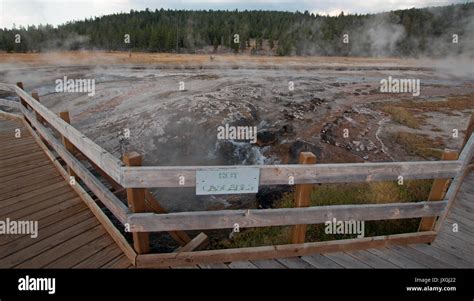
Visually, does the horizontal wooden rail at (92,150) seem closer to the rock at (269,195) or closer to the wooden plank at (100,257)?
the wooden plank at (100,257)

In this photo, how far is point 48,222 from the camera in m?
4.17

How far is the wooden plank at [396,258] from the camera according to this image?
3616mm

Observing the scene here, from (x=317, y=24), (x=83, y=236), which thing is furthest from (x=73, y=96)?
(x=317, y=24)

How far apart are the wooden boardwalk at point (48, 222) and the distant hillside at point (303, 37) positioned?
73781mm

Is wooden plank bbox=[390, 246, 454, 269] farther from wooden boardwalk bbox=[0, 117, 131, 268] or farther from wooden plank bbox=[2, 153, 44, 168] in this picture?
wooden plank bbox=[2, 153, 44, 168]

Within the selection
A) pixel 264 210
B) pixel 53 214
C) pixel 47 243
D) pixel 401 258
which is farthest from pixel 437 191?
pixel 53 214

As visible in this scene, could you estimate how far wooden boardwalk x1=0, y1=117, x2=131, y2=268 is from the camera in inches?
135

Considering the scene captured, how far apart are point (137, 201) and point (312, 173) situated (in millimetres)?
1852

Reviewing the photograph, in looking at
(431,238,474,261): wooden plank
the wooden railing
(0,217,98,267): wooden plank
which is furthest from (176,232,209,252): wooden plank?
(431,238,474,261): wooden plank

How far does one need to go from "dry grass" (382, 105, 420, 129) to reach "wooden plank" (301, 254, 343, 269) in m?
13.9

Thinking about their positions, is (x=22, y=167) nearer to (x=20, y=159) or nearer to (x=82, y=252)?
(x=20, y=159)
